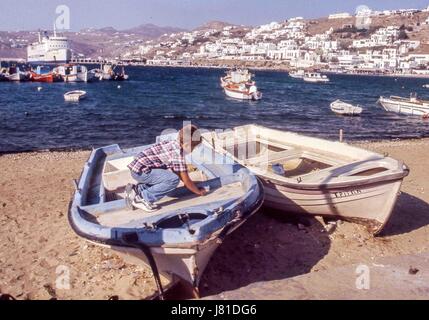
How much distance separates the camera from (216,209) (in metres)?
6.10

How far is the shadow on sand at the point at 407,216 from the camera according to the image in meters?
9.21

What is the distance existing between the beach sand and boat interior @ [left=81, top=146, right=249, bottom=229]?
1.10 meters

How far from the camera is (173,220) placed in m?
6.36

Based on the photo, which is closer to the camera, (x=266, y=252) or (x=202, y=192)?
(x=202, y=192)

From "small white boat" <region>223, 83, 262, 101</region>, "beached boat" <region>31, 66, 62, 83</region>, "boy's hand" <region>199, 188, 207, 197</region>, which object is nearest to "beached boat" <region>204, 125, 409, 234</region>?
"boy's hand" <region>199, 188, 207, 197</region>

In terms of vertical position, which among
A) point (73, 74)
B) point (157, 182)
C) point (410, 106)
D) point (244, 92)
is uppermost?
point (73, 74)

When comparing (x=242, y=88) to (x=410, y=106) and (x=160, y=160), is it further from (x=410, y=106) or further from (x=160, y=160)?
(x=160, y=160)

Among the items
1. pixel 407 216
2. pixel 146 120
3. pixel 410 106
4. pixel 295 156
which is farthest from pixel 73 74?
pixel 407 216

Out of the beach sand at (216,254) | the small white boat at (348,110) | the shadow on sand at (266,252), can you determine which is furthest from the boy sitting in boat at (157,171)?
the small white boat at (348,110)

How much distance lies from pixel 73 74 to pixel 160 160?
67.8m

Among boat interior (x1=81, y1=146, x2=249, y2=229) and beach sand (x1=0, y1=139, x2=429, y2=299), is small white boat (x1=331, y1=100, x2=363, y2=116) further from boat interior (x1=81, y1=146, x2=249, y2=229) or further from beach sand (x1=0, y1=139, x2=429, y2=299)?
boat interior (x1=81, y1=146, x2=249, y2=229)

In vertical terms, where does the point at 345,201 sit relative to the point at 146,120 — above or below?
below

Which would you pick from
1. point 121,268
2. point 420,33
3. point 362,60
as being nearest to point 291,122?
point 121,268

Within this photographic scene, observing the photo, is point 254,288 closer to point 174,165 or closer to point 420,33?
point 174,165
